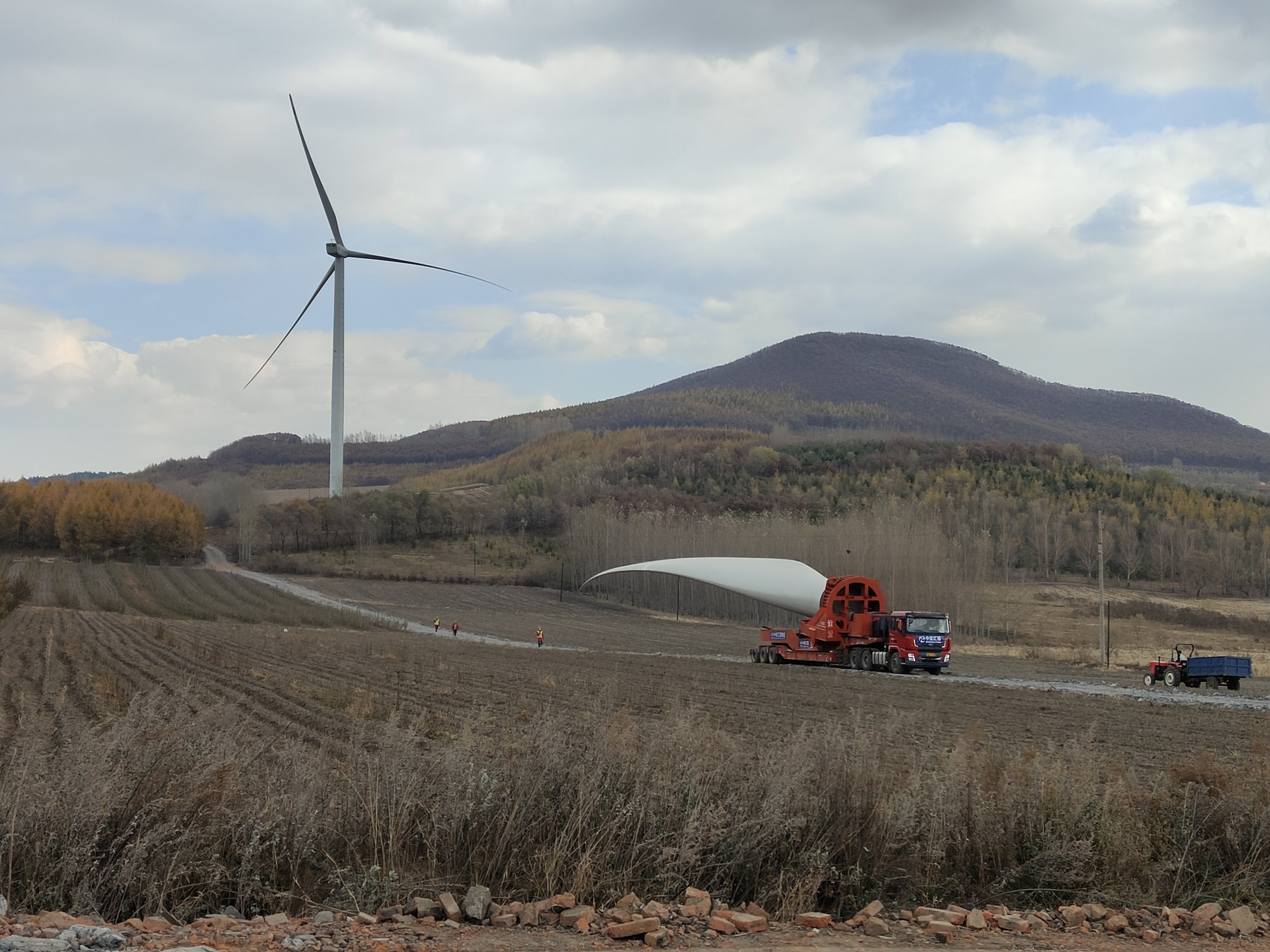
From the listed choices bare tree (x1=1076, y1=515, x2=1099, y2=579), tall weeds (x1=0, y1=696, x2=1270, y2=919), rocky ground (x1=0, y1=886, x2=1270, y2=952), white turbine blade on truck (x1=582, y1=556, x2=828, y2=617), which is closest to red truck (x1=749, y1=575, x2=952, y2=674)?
white turbine blade on truck (x1=582, y1=556, x2=828, y2=617)

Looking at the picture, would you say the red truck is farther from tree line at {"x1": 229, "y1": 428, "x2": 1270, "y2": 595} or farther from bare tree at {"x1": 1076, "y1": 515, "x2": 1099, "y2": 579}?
bare tree at {"x1": 1076, "y1": 515, "x2": 1099, "y2": 579}

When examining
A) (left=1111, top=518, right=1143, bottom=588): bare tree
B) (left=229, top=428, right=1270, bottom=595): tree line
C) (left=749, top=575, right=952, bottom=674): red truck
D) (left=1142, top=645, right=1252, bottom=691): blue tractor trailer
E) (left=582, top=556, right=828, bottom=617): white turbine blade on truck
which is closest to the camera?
(left=1142, top=645, right=1252, bottom=691): blue tractor trailer

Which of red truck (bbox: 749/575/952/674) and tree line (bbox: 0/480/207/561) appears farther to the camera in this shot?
tree line (bbox: 0/480/207/561)

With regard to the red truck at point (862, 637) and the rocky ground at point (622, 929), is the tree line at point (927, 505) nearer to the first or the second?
the red truck at point (862, 637)

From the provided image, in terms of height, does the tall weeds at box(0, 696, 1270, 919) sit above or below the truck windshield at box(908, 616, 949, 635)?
above

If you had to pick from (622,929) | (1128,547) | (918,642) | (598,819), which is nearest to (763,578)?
(918,642)

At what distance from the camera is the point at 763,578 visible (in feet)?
159

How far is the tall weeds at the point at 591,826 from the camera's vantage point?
28.2ft

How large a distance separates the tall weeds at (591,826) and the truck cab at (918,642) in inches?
1169

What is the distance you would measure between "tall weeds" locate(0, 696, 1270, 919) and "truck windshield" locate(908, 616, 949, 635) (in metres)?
30.0

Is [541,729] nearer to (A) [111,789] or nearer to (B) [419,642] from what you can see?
(A) [111,789]

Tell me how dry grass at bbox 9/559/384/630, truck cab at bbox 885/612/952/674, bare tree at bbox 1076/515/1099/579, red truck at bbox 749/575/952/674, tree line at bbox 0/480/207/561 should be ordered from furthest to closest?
bare tree at bbox 1076/515/1099/579 < tree line at bbox 0/480/207/561 < dry grass at bbox 9/559/384/630 < red truck at bbox 749/575/952/674 < truck cab at bbox 885/612/952/674

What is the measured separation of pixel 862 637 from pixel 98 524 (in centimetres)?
10074

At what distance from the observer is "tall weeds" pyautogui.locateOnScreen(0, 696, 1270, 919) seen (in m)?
8.59
